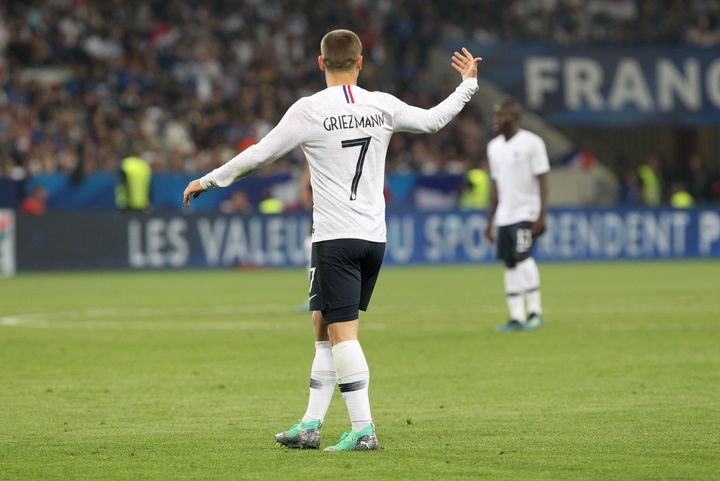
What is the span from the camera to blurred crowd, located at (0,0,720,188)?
101 feet

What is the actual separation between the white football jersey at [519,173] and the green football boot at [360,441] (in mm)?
7973

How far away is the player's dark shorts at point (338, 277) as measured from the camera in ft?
24.6

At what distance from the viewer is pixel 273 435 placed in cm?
817

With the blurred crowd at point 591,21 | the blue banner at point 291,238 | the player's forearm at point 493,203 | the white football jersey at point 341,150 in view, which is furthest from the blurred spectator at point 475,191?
the white football jersey at point 341,150

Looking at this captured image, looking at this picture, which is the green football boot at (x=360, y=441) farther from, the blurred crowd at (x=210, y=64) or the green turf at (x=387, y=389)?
the blurred crowd at (x=210, y=64)

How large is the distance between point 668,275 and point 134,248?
991 cm

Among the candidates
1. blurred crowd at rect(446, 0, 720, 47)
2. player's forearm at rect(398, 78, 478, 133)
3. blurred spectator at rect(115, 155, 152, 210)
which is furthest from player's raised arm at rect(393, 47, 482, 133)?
blurred crowd at rect(446, 0, 720, 47)

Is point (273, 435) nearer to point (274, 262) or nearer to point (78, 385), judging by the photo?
point (78, 385)

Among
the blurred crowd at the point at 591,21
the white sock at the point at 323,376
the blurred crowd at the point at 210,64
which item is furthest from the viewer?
the blurred crowd at the point at 591,21

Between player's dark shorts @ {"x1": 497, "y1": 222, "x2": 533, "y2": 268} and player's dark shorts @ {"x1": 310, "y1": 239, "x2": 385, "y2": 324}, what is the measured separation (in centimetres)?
775

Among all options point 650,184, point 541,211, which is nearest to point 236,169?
point 541,211

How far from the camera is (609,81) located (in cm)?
3494

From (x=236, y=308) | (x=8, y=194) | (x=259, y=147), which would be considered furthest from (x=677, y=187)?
(x=259, y=147)

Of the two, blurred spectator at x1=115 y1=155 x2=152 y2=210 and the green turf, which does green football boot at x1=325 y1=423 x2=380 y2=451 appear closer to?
the green turf
